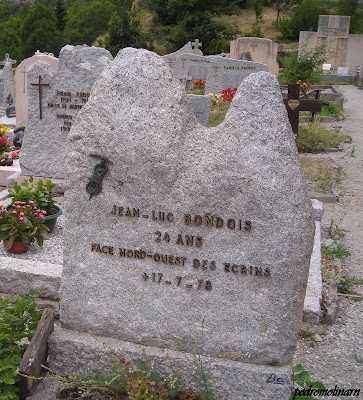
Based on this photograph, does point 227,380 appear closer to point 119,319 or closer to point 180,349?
point 180,349

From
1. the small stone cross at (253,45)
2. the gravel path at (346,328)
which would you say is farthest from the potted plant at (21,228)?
the small stone cross at (253,45)

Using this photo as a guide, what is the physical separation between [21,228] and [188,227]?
7.91 ft

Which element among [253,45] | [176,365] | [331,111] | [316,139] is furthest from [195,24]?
[176,365]

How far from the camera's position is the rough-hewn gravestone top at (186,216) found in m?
2.65

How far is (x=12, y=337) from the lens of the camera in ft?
9.96

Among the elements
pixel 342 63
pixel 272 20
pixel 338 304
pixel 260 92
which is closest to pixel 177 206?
pixel 260 92

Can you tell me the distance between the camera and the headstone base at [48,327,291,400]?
111 inches

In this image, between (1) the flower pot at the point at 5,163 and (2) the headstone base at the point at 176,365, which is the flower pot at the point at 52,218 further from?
(1) the flower pot at the point at 5,163

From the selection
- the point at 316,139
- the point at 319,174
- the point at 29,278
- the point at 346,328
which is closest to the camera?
the point at 346,328

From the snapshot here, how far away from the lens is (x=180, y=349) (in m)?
3.01

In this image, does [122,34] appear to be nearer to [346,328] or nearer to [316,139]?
[316,139]

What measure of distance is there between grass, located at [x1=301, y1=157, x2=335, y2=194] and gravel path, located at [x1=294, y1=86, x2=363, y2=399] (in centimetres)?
24

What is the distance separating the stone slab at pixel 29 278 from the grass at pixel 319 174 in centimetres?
458

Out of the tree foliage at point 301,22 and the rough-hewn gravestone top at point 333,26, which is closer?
the rough-hewn gravestone top at point 333,26
